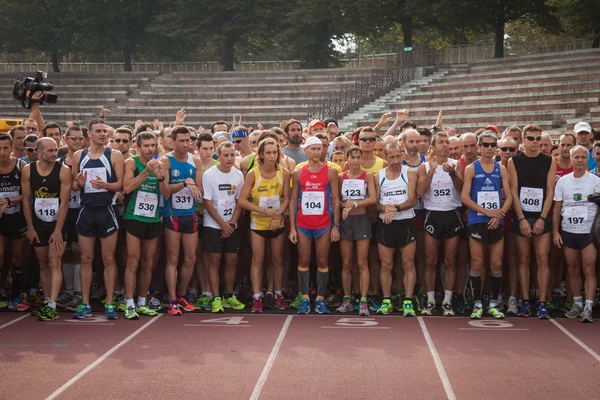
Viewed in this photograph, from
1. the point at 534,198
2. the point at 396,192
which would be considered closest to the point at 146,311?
the point at 396,192

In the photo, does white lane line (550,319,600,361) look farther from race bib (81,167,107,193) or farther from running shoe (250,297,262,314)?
race bib (81,167,107,193)

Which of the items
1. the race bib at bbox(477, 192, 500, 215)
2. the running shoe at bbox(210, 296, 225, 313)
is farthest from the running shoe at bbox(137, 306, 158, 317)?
the race bib at bbox(477, 192, 500, 215)

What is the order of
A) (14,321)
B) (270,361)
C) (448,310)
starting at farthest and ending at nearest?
(448,310) < (14,321) < (270,361)

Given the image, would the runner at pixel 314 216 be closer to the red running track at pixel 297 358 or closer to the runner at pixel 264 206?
the runner at pixel 264 206

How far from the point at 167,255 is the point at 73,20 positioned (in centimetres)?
3920

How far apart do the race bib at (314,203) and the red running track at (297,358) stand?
3.85 ft

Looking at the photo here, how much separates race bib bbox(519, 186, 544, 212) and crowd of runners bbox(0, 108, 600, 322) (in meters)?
0.02

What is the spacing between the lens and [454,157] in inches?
408

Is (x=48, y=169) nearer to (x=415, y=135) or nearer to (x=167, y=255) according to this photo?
(x=167, y=255)

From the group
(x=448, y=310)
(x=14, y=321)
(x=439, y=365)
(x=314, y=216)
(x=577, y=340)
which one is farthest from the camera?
(x=314, y=216)

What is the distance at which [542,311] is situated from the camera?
9523mm

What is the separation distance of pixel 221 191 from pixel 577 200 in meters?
3.91

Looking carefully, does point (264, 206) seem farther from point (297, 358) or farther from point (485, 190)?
point (297, 358)

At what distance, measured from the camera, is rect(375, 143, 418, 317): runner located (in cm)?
966
